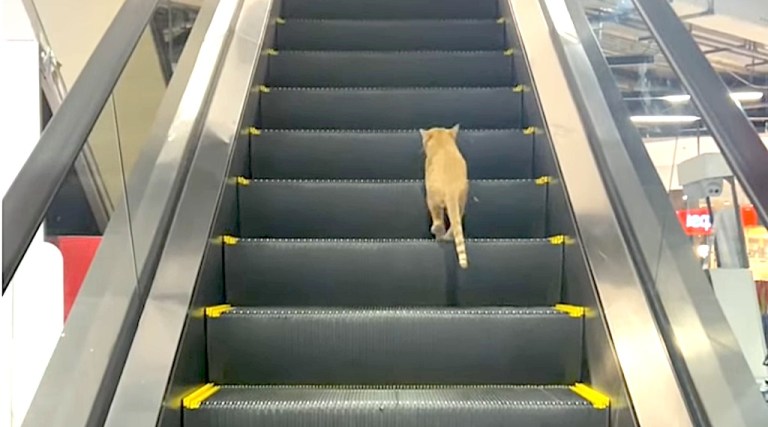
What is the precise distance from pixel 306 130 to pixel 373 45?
94 centimetres

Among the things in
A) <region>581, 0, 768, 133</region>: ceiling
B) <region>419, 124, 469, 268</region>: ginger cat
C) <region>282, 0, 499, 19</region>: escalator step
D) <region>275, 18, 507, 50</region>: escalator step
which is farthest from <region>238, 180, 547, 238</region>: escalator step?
<region>282, 0, 499, 19</region>: escalator step

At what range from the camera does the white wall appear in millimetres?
3070

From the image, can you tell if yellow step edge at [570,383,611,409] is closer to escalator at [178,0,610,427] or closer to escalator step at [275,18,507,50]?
escalator at [178,0,610,427]

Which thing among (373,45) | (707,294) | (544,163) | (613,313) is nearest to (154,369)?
(613,313)

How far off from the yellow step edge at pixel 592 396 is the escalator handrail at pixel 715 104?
735 millimetres

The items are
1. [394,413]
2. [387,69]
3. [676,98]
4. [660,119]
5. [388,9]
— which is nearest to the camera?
→ [394,413]

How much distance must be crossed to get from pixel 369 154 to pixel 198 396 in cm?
151

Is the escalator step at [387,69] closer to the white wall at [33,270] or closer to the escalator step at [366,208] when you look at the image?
the escalator step at [366,208]

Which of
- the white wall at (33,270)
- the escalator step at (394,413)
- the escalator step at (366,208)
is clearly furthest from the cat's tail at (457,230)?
the white wall at (33,270)

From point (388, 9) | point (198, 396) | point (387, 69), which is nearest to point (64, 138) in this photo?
point (198, 396)

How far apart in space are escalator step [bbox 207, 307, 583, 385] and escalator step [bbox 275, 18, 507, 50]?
225 cm

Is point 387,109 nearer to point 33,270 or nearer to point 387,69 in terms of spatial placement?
point 387,69

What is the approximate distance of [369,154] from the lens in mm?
3594

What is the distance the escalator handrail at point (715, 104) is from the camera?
1798 mm
